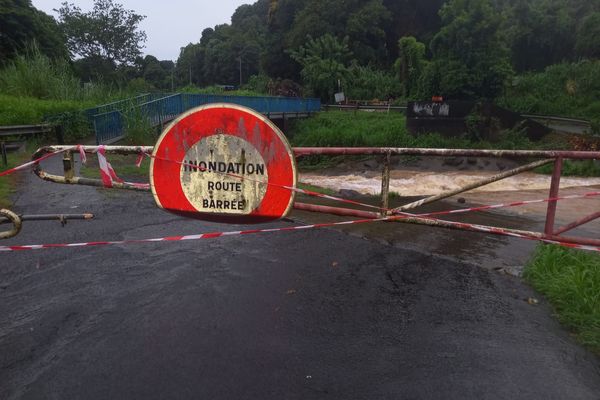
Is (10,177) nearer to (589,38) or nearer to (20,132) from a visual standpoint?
(20,132)

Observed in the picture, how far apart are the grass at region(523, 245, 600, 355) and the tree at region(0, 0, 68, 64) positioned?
25.2 metres

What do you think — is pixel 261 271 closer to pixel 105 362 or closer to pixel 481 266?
pixel 105 362

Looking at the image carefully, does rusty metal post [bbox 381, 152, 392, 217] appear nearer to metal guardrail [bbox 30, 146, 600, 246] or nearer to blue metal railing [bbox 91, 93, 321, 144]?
→ metal guardrail [bbox 30, 146, 600, 246]

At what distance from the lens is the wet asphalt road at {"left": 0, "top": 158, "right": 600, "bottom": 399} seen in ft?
9.96

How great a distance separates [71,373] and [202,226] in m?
3.72

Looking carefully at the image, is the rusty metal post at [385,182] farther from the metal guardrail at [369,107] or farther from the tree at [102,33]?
the tree at [102,33]

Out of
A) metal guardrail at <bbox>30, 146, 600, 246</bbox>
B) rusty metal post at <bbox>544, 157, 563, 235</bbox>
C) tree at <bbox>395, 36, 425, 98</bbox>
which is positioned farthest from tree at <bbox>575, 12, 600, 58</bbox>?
metal guardrail at <bbox>30, 146, 600, 246</bbox>

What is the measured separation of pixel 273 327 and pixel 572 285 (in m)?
2.94

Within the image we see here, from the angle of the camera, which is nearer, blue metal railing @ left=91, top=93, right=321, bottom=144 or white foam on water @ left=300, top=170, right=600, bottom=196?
blue metal railing @ left=91, top=93, right=321, bottom=144

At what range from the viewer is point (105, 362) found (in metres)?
3.23

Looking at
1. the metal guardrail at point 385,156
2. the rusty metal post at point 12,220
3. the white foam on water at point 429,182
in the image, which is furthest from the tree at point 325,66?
the rusty metal post at point 12,220

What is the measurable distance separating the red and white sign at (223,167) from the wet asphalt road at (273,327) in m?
1.26

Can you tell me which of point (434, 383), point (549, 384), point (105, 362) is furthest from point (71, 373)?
point (549, 384)

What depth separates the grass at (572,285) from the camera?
13.0 ft
